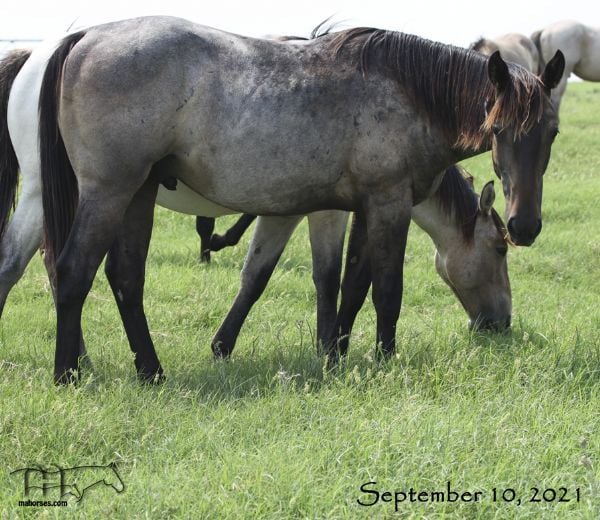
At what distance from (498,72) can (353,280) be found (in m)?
1.70

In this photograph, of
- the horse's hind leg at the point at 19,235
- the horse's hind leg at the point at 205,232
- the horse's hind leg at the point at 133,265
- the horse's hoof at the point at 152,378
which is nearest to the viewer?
the horse's hoof at the point at 152,378

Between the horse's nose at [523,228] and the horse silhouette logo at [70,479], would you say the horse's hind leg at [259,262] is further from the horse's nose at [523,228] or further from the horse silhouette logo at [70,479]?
the horse silhouette logo at [70,479]

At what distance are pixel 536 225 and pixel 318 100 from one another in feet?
4.31

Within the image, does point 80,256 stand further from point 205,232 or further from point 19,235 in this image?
point 205,232

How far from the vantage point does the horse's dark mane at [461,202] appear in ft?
20.0

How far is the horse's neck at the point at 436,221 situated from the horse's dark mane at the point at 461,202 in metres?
0.04

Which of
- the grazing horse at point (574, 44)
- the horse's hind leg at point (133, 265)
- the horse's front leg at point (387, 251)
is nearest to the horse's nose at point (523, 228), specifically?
the horse's front leg at point (387, 251)

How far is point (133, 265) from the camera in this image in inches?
200

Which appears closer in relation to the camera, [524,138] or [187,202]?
[524,138]

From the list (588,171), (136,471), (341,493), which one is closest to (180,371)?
(136,471)

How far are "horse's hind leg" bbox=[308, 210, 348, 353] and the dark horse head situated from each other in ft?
5.12

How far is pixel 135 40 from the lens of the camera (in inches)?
181

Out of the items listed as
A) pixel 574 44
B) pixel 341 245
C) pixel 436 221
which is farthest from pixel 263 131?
pixel 574 44

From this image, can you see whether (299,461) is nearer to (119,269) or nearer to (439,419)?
(439,419)
